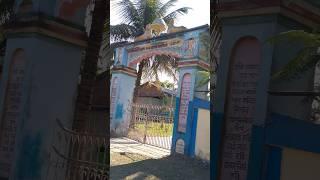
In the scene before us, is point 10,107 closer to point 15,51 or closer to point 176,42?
point 15,51

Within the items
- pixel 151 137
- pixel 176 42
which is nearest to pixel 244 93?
pixel 176 42

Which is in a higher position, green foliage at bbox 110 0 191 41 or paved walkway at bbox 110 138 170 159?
green foliage at bbox 110 0 191 41

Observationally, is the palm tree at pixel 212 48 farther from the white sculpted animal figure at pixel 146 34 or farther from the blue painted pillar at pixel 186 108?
the white sculpted animal figure at pixel 146 34

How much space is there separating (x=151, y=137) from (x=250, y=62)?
0.49 meters

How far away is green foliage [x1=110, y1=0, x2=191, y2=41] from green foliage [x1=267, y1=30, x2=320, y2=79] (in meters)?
0.48

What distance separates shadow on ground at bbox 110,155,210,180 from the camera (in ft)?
4.20

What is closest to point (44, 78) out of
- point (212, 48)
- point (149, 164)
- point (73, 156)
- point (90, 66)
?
point (90, 66)

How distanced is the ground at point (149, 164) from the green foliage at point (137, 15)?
0.39 metres

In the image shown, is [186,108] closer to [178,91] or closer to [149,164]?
[178,91]

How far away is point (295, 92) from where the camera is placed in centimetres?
115

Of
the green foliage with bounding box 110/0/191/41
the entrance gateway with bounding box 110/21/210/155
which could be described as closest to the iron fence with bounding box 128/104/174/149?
the entrance gateway with bounding box 110/21/210/155

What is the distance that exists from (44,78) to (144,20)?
488mm

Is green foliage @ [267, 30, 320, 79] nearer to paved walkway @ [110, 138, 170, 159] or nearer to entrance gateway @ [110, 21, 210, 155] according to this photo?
entrance gateway @ [110, 21, 210, 155]

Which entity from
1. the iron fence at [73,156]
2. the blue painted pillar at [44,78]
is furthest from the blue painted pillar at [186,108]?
the blue painted pillar at [44,78]
